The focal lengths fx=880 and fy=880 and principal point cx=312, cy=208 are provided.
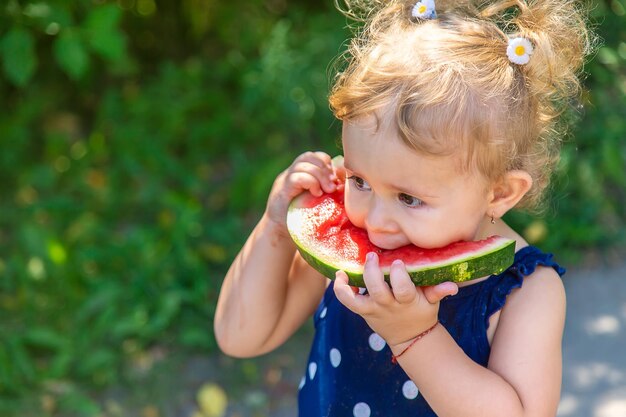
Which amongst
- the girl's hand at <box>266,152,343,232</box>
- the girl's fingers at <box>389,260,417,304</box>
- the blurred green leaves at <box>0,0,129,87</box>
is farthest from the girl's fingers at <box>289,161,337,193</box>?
the blurred green leaves at <box>0,0,129,87</box>

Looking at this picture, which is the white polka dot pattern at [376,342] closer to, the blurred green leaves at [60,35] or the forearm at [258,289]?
the forearm at [258,289]

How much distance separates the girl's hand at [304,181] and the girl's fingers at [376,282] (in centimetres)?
45

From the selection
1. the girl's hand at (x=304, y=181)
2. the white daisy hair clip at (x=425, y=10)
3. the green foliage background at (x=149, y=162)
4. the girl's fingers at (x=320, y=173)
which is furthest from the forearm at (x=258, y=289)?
the green foliage background at (x=149, y=162)

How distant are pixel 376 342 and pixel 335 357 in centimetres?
12

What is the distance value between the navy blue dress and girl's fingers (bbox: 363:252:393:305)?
0.97 ft

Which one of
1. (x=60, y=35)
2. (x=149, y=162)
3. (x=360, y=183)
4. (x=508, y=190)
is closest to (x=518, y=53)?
(x=508, y=190)

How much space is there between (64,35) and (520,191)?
2.87 metres

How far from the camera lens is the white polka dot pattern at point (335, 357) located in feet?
7.02

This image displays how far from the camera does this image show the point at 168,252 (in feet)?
Answer: 13.7

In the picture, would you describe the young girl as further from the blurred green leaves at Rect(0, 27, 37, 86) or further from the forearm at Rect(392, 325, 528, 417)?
the blurred green leaves at Rect(0, 27, 37, 86)

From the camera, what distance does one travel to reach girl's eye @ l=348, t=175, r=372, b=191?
1875mm

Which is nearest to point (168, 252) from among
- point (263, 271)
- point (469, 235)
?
point (263, 271)

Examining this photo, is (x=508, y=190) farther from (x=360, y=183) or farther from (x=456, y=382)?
(x=456, y=382)

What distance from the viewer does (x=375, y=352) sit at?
2.09m
